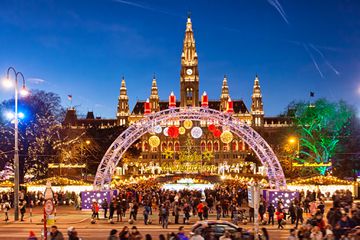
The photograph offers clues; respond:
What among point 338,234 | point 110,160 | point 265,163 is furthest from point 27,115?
point 338,234

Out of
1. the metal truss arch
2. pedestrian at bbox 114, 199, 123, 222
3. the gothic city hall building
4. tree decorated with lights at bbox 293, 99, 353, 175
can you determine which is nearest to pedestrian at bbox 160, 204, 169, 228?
pedestrian at bbox 114, 199, 123, 222

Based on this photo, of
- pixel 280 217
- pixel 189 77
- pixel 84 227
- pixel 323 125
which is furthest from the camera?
pixel 189 77

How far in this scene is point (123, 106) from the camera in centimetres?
14850

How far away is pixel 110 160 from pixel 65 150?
77.5ft

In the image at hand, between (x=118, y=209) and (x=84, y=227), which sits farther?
(x=118, y=209)

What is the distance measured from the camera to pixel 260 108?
149 metres

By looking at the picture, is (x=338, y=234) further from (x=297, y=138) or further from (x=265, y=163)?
(x=297, y=138)

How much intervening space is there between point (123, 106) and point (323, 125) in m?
97.6

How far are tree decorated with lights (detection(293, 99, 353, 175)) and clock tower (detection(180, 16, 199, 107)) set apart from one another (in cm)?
9174

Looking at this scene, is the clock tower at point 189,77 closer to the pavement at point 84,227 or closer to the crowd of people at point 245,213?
the crowd of people at point 245,213

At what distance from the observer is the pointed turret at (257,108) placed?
147875 millimetres

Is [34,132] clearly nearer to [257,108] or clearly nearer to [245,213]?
[245,213]

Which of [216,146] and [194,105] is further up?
[194,105]

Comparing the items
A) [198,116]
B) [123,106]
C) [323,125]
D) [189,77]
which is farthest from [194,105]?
[198,116]
